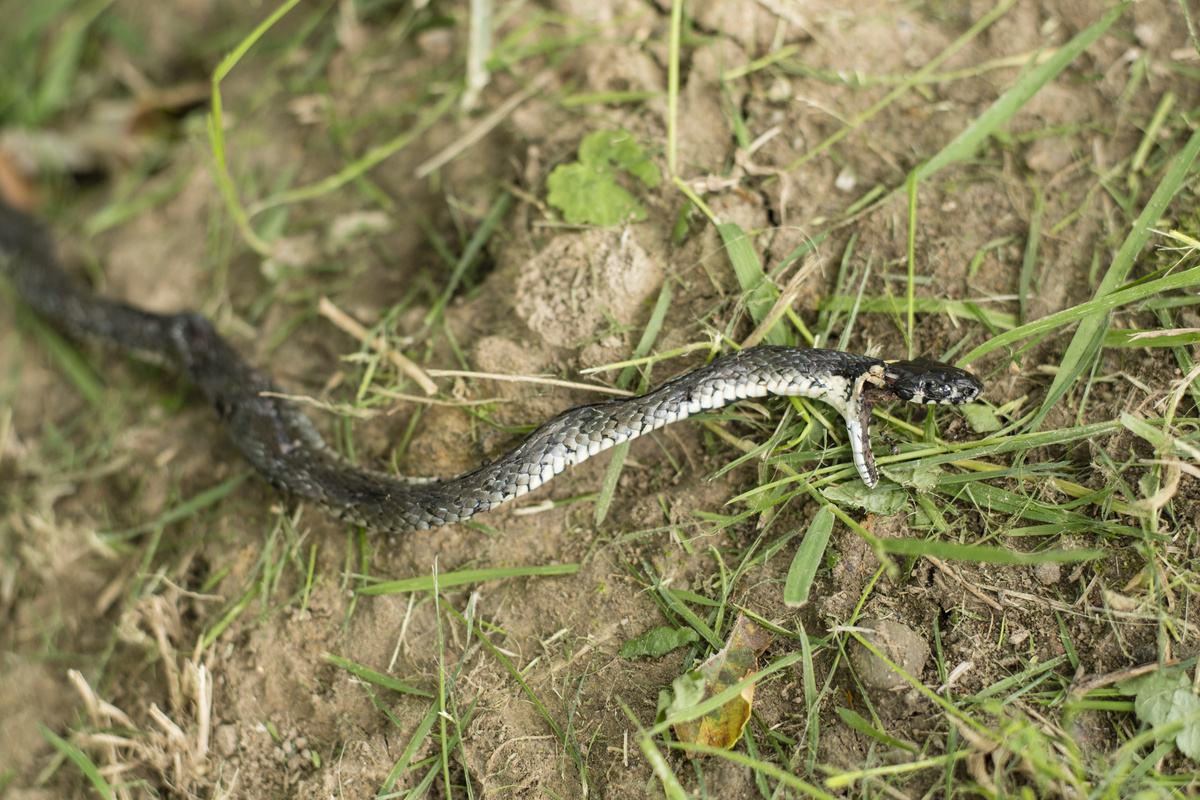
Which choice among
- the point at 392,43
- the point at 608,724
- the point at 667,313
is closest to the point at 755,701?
the point at 608,724

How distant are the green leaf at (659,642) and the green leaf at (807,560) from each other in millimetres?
474

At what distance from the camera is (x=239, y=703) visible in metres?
3.54

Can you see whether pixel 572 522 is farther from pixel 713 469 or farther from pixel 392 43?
pixel 392 43

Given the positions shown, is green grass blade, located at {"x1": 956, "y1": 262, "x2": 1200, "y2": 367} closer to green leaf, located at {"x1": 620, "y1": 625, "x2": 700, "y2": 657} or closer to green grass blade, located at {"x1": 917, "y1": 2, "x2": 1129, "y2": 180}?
green grass blade, located at {"x1": 917, "y1": 2, "x2": 1129, "y2": 180}

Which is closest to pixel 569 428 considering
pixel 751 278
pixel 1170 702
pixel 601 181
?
pixel 751 278

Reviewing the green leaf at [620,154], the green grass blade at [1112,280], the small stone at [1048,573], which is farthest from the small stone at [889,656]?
the green leaf at [620,154]

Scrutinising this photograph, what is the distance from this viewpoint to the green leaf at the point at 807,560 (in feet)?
10.1

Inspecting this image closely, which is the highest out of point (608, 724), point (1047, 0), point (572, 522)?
point (1047, 0)

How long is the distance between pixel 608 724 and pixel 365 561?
4.98 feet

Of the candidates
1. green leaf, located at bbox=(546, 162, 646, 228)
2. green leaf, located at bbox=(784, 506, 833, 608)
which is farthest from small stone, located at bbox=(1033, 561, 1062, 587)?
green leaf, located at bbox=(546, 162, 646, 228)

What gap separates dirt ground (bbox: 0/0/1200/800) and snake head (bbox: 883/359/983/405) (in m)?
0.21

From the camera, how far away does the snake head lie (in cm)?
328

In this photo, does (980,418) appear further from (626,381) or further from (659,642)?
(659,642)

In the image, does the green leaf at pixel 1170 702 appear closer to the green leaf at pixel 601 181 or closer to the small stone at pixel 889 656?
the small stone at pixel 889 656
